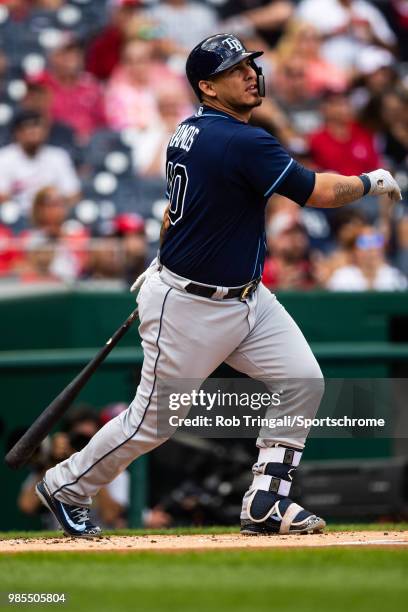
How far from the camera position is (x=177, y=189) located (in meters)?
5.11

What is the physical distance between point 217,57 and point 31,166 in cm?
588

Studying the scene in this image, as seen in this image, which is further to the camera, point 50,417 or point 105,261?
point 105,261

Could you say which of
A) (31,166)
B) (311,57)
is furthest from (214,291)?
(311,57)

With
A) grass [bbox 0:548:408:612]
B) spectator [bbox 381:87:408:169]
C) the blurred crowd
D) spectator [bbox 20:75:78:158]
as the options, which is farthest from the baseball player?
spectator [bbox 381:87:408:169]

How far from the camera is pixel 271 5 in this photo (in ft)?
40.7

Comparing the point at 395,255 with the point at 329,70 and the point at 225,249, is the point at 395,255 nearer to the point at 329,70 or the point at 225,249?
the point at 329,70

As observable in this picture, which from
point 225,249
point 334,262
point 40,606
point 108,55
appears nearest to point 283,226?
point 334,262

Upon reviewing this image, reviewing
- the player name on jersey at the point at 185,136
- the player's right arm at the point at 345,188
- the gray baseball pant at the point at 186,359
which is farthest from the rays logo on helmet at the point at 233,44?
the gray baseball pant at the point at 186,359

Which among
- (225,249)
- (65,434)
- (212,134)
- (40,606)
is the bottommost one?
(65,434)

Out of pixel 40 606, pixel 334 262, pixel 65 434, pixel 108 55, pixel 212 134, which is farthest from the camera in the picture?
pixel 108 55

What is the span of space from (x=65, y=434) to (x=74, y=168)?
14.1 feet

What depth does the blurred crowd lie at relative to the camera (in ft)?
33.2

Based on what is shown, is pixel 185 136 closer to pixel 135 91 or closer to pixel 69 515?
pixel 69 515

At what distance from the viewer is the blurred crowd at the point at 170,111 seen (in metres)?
10.1
